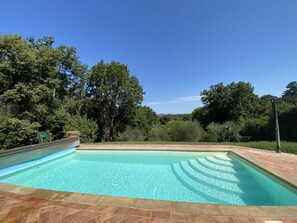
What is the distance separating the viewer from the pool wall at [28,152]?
19.1 feet

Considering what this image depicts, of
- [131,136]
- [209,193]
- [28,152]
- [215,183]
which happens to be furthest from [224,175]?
[131,136]

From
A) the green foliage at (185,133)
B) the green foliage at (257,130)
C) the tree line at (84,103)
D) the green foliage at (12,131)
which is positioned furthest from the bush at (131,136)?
the green foliage at (257,130)

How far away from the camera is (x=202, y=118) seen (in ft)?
97.2

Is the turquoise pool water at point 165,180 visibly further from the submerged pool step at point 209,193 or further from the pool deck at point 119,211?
the pool deck at point 119,211

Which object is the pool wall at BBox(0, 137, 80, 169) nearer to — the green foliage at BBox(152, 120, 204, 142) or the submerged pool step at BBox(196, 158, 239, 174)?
the submerged pool step at BBox(196, 158, 239, 174)

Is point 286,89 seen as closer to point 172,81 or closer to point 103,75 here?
point 172,81

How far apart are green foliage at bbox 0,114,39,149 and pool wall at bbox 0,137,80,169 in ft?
10.2

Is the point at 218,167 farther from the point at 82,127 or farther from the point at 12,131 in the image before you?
the point at 12,131

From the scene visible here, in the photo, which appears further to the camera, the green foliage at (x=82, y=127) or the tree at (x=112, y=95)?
the tree at (x=112, y=95)

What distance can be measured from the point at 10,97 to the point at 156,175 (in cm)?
1009

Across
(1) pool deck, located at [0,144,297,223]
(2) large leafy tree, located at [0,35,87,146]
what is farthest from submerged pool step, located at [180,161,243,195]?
(2) large leafy tree, located at [0,35,87,146]

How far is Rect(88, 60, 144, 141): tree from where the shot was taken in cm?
1831

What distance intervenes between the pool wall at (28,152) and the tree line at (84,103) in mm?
2757

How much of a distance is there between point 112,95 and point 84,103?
9.68 feet
